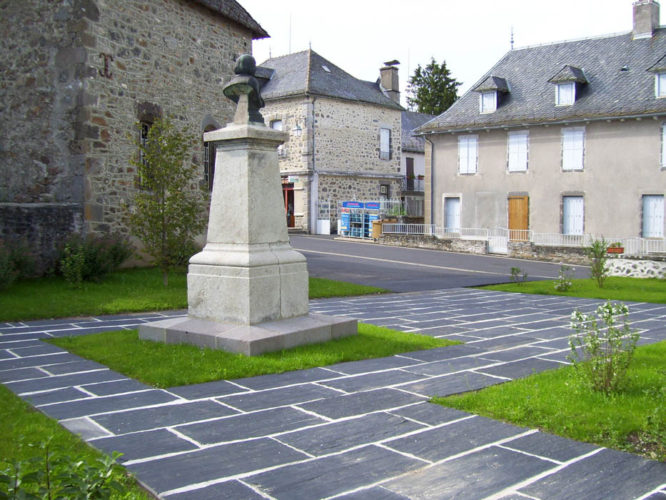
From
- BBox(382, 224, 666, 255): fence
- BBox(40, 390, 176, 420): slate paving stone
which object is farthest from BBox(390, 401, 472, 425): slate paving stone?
BBox(382, 224, 666, 255): fence

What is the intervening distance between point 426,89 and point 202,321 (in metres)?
47.8

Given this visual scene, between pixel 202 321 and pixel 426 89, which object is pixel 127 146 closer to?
pixel 202 321

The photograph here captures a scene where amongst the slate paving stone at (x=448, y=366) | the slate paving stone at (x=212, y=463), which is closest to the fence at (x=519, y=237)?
the slate paving stone at (x=448, y=366)

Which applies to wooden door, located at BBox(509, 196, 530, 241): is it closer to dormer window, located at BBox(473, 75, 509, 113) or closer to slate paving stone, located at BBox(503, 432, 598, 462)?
dormer window, located at BBox(473, 75, 509, 113)

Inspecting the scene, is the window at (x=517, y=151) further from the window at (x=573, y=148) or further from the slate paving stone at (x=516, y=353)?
the slate paving stone at (x=516, y=353)

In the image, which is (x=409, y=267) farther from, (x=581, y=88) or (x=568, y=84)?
(x=581, y=88)

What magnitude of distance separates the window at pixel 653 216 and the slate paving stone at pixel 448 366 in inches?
814

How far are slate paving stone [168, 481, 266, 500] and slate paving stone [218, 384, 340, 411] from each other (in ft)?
4.72

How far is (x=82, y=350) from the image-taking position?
23.2 feet

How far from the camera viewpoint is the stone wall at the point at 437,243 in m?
26.1

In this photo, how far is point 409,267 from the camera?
19.2 metres

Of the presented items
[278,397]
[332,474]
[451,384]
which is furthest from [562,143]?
[332,474]

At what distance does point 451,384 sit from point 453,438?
56.5 inches

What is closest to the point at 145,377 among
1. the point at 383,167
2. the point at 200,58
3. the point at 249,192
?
the point at 249,192
